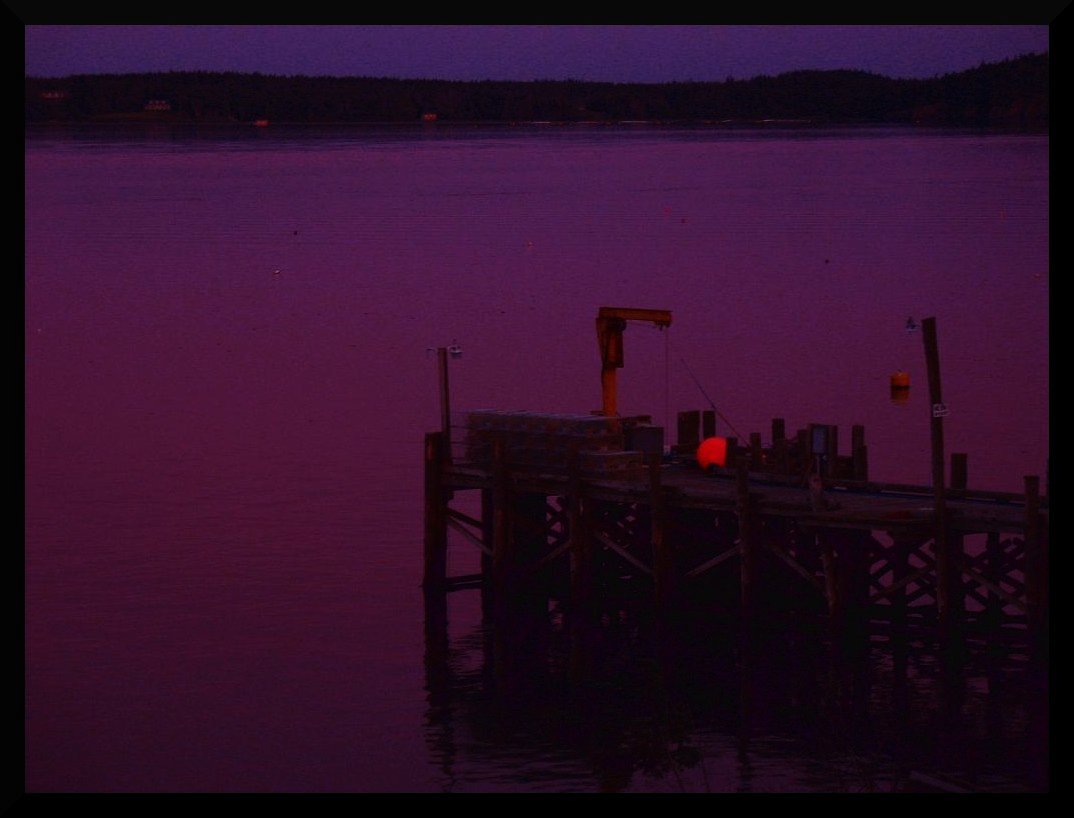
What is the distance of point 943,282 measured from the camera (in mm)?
97250

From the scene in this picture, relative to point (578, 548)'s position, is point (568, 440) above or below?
above

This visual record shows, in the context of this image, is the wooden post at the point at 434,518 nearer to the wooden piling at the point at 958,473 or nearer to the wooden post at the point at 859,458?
the wooden post at the point at 859,458

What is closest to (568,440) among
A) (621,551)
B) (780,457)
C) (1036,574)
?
(621,551)

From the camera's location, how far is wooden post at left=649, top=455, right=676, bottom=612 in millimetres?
31234

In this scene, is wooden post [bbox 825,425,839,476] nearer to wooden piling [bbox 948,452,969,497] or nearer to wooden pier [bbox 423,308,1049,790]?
wooden pier [bbox 423,308,1049,790]

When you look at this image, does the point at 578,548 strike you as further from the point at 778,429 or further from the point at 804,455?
the point at 804,455

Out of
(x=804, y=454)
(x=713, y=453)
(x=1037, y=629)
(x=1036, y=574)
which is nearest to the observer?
(x=1036, y=574)

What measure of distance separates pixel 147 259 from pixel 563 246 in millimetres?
24061

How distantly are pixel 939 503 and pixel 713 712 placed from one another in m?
4.93

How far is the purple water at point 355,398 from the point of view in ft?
101

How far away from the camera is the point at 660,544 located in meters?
31.9

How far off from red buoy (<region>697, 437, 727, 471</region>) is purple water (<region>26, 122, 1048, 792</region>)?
16.7ft
